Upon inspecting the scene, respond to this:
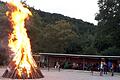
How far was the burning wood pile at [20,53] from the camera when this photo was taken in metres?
29.1

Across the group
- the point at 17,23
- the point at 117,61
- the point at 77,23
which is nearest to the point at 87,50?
the point at 117,61

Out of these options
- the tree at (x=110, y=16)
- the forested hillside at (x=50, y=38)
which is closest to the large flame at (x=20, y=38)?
the tree at (x=110, y=16)

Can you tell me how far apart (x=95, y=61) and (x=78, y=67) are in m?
2.74

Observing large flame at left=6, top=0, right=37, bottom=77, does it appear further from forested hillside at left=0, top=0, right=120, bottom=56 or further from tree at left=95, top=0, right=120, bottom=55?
forested hillside at left=0, top=0, right=120, bottom=56

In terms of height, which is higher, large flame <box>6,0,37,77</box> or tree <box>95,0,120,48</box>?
tree <box>95,0,120,48</box>

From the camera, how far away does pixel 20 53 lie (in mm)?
30172

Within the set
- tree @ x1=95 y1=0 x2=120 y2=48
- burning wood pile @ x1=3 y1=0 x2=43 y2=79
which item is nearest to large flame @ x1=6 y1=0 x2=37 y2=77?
burning wood pile @ x1=3 y1=0 x2=43 y2=79

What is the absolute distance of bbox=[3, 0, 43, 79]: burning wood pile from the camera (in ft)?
95.6

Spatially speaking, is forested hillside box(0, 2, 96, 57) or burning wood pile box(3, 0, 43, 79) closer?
burning wood pile box(3, 0, 43, 79)

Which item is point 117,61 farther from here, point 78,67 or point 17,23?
point 17,23

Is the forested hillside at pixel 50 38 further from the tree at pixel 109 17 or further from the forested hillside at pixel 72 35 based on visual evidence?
the tree at pixel 109 17

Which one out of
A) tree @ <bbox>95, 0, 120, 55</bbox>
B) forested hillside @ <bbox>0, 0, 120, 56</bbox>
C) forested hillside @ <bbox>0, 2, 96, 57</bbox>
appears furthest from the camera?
forested hillside @ <bbox>0, 2, 96, 57</bbox>

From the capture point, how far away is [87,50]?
7056cm

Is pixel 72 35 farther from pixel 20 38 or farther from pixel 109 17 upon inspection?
pixel 20 38
